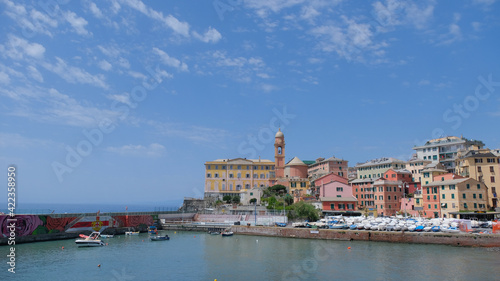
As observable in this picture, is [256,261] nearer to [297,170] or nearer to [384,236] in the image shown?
[384,236]

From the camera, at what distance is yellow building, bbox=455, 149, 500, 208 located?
61531 millimetres

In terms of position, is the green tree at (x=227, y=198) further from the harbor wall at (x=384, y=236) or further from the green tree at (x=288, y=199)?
the harbor wall at (x=384, y=236)

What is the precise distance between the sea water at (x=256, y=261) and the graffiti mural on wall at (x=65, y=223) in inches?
122

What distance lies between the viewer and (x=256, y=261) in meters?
37.5

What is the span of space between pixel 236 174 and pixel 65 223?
43972 mm

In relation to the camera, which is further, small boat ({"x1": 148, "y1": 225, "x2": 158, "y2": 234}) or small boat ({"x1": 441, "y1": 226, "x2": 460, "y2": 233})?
small boat ({"x1": 148, "y1": 225, "x2": 158, "y2": 234})

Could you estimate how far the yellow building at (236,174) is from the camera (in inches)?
3664

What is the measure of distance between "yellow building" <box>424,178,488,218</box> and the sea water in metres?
16.1

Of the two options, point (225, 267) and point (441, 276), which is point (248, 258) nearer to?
point (225, 267)

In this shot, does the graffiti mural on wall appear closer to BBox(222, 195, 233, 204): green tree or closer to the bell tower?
BBox(222, 195, 233, 204): green tree

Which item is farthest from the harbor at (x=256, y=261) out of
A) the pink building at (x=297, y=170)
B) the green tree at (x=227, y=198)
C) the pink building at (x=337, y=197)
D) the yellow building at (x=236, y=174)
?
the yellow building at (x=236, y=174)

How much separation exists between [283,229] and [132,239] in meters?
23.4

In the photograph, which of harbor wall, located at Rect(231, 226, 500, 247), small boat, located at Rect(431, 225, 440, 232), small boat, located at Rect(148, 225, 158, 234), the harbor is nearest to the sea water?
the harbor

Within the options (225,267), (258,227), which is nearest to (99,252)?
(225,267)
